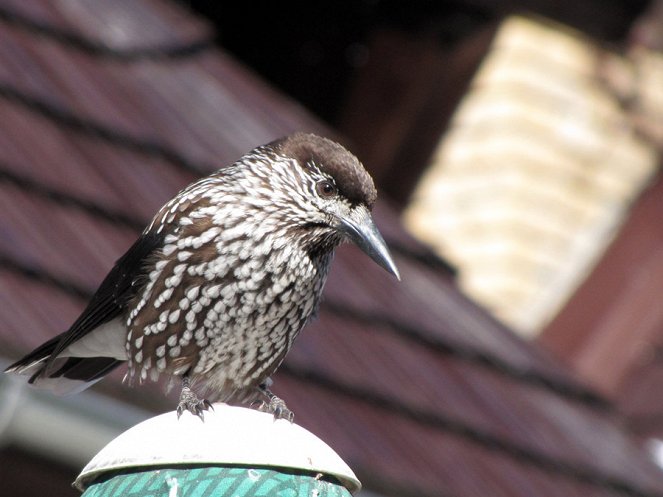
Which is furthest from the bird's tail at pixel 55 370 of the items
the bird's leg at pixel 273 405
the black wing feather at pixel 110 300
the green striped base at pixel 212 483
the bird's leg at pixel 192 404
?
the green striped base at pixel 212 483

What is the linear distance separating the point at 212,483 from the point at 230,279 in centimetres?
91

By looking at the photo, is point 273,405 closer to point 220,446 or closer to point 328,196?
point 328,196

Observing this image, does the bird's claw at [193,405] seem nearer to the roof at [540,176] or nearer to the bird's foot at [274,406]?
the bird's foot at [274,406]

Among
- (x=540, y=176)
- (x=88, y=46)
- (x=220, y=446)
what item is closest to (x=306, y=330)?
(x=88, y=46)

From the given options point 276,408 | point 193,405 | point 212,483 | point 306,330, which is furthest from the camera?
point 306,330

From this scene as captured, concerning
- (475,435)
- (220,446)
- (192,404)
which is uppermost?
(220,446)

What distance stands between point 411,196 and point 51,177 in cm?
Answer: 349

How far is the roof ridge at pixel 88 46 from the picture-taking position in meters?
4.98

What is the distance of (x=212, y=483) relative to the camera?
219cm

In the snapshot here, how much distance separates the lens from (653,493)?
16.4 ft

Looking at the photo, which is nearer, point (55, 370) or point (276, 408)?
point (276, 408)

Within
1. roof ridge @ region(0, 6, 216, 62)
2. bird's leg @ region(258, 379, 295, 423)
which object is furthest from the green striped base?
roof ridge @ region(0, 6, 216, 62)

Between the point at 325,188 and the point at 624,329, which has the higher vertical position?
Answer: the point at 325,188

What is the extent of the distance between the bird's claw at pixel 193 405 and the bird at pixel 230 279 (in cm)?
22
